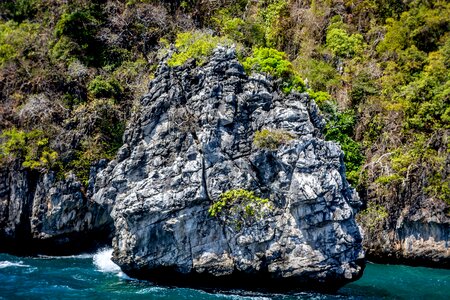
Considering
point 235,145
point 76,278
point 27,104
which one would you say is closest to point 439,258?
point 235,145

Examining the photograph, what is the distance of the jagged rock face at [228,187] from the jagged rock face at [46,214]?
190 inches

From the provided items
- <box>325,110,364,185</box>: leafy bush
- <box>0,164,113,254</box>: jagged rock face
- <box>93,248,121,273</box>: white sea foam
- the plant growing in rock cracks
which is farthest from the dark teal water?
<box>325,110,364,185</box>: leafy bush

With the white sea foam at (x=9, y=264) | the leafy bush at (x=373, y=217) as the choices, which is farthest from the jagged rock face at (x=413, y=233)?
the white sea foam at (x=9, y=264)

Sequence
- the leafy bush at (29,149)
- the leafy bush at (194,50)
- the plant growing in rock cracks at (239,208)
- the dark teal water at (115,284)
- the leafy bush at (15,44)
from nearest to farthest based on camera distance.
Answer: the dark teal water at (115,284) < the plant growing in rock cracks at (239,208) < the leafy bush at (194,50) < the leafy bush at (29,149) < the leafy bush at (15,44)

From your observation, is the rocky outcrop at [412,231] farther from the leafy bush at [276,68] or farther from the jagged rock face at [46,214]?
the jagged rock face at [46,214]

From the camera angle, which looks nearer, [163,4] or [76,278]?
[76,278]

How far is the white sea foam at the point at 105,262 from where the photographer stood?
2245 cm

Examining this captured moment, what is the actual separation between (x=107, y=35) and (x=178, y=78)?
498 inches

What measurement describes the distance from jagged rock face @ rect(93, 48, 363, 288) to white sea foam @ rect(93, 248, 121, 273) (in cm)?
235

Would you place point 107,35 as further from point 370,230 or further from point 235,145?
point 370,230

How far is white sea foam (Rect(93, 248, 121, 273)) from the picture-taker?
22.5 metres

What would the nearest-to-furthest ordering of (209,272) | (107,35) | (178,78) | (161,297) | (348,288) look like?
(161,297)
(209,272)
(348,288)
(178,78)
(107,35)

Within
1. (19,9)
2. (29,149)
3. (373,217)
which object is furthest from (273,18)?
(19,9)

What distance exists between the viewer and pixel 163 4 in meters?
33.5
